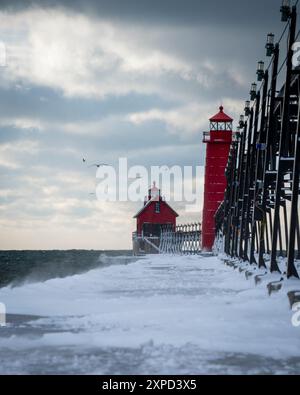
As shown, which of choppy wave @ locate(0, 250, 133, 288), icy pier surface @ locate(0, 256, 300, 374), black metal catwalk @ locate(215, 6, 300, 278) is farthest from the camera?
choppy wave @ locate(0, 250, 133, 288)

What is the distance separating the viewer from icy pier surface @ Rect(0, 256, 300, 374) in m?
4.63

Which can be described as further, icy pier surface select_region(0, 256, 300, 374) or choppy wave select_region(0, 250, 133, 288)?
choppy wave select_region(0, 250, 133, 288)

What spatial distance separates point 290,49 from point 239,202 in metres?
12.9

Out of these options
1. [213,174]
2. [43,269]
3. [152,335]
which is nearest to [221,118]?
[213,174]

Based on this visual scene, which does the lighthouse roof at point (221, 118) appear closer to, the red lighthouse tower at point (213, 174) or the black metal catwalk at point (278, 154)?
the red lighthouse tower at point (213, 174)

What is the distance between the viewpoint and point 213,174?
149 feet

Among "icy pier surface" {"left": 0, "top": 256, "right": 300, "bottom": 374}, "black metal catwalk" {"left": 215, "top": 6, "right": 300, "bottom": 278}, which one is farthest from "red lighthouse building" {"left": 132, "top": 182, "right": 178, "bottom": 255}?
"icy pier surface" {"left": 0, "top": 256, "right": 300, "bottom": 374}

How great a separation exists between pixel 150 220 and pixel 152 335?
64.9 m

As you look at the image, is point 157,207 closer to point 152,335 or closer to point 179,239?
point 179,239

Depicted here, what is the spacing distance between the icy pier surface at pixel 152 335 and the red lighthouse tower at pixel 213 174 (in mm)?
35458

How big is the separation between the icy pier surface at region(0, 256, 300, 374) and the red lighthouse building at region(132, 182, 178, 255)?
60.2 m

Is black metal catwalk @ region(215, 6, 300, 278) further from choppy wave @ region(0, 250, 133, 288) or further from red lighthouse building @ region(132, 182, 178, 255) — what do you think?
red lighthouse building @ region(132, 182, 178, 255)

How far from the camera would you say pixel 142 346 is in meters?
5.46
